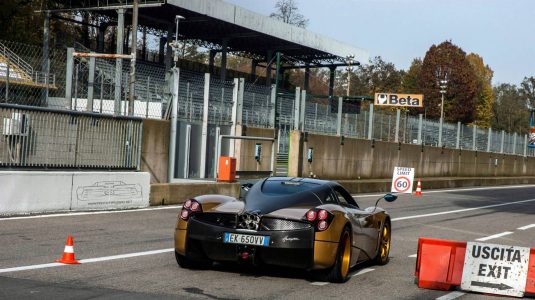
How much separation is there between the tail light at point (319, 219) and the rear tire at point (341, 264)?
33cm

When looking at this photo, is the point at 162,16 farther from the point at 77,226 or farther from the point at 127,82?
the point at 77,226

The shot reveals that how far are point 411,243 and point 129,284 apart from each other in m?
7.25

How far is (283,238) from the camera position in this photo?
8477mm

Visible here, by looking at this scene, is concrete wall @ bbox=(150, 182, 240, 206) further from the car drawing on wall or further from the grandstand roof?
the grandstand roof

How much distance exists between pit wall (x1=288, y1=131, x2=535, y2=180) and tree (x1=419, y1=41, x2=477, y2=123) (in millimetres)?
45881

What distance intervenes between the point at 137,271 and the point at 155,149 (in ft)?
37.1

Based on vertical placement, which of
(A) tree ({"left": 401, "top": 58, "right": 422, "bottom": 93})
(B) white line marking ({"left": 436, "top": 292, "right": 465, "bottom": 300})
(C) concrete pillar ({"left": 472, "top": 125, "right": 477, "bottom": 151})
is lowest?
(B) white line marking ({"left": 436, "top": 292, "right": 465, "bottom": 300})

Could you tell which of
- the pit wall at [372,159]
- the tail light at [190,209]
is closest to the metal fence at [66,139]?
the tail light at [190,209]

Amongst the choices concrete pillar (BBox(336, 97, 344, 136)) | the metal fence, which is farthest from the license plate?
concrete pillar (BBox(336, 97, 344, 136))

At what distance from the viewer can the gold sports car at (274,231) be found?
27.9 ft

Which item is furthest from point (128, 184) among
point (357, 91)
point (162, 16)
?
point (357, 91)

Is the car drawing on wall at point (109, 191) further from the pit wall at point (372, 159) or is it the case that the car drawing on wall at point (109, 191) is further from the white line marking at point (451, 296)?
the pit wall at point (372, 159)

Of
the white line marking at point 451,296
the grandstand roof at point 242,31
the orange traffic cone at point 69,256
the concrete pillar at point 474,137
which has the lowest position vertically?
the white line marking at point 451,296

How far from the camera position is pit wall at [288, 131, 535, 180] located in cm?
3194
